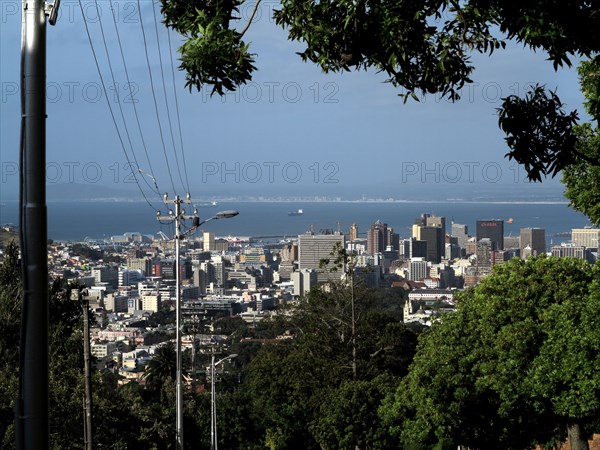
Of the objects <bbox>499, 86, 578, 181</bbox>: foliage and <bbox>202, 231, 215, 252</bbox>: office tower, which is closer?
<bbox>499, 86, 578, 181</bbox>: foliage

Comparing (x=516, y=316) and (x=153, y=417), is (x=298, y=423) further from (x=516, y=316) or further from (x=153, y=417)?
(x=516, y=316)

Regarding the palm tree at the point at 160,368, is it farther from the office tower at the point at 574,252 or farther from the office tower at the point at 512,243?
the office tower at the point at 512,243

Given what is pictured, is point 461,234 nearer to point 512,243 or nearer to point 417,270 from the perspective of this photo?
point 512,243

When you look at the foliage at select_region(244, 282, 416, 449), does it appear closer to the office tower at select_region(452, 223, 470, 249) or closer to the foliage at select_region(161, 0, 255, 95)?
the foliage at select_region(161, 0, 255, 95)

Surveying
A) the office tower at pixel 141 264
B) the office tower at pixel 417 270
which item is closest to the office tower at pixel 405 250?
the office tower at pixel 417 270

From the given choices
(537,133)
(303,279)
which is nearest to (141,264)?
(303,279)

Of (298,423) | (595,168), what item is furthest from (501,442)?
(298,423)

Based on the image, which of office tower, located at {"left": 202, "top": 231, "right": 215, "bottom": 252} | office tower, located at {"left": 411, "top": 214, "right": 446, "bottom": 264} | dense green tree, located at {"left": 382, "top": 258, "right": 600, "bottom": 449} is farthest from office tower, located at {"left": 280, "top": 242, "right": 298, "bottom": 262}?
dense green tree, located at {"left": 382, "top": 258, "right": 600, "bottom": 449}
